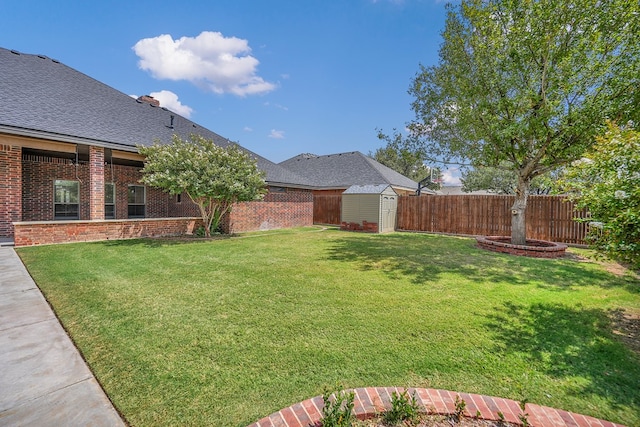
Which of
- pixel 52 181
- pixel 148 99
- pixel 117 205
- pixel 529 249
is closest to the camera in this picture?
pixel 529 249

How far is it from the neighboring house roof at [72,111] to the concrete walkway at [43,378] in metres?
7.33

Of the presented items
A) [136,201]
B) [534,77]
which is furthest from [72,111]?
[534,77]

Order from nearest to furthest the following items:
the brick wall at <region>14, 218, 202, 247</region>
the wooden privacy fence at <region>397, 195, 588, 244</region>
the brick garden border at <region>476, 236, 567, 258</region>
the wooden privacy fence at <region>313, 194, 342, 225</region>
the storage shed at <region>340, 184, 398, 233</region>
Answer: the brick garden border at <region>476, 236, 567, 258</region>, the brick wall at <region>14, 218, 202, 247</region>, the wooden privacy fence at <region>397, 195, 588, 244</region>, the storage shed at <region>340, 184, 398, 233</region>, the wooden privacy fence at <region>313, 194, 342, 225</region>

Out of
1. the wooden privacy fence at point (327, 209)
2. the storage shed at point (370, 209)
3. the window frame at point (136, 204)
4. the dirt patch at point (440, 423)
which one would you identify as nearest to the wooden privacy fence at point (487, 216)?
the storage shed at point (370, 209)

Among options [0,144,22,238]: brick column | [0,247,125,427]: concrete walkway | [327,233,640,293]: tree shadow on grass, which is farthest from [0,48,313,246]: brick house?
[327,233,640,293]: tree shadow on grass

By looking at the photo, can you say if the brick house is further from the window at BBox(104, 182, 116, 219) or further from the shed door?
the shed door

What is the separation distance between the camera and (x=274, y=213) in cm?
1503

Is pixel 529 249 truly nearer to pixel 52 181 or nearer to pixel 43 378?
pixel 43 378

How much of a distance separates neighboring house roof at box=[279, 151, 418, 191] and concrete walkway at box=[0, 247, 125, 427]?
1626 centimetres

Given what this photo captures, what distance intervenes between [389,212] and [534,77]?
815 cm

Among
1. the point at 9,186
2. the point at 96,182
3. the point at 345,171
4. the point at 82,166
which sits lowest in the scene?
the point at 9,186

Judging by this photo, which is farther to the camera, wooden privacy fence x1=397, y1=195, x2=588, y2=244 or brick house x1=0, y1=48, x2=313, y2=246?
wooden privacy fence x1=397, y1=195, x2=588, y2=244

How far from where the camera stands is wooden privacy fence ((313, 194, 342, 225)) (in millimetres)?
17891

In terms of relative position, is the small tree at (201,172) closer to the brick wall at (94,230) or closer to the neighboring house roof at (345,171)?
the brick wall at (94,230)
